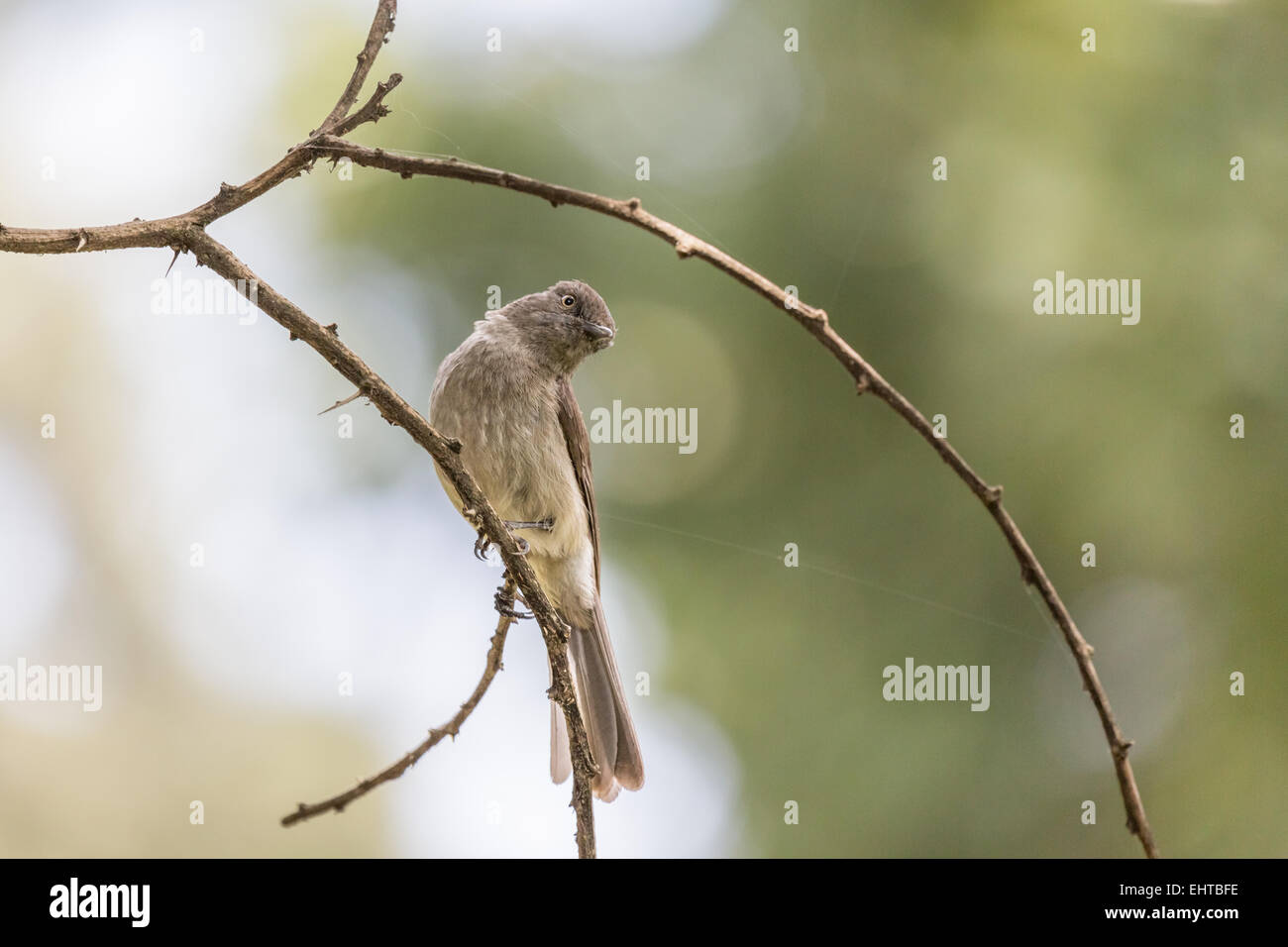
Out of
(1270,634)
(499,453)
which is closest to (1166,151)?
(1270,634)

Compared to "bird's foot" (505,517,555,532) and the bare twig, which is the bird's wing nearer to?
"bird's foot" (505,517,555,532)

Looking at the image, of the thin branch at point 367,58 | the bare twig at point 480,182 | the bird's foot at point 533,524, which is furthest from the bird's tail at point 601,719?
the thin branch at point 367,58

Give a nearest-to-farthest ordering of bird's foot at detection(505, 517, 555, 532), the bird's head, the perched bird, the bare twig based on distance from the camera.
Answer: the bare twig → the perched bird → bird's foot at detection(505, 517, 555, 532) → the bird's head

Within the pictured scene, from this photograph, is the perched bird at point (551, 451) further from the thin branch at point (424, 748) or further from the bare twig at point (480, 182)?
the bare twig at point (480, 182)

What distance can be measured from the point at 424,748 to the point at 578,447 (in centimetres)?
223

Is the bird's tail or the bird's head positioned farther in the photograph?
the bird's head

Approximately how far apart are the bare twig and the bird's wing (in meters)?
2.34

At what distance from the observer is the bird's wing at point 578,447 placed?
16.3 ft

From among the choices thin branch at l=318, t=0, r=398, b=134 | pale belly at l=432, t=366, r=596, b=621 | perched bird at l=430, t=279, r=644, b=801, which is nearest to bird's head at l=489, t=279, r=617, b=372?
perched bird at l=430, t=279, r=644, b=801

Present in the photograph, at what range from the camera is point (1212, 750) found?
20.0 ft

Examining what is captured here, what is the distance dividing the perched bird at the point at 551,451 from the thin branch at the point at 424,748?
1078mm

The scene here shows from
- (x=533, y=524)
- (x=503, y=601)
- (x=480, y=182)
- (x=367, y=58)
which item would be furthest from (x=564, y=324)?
(x=480, y=182)

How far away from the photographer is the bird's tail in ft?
13.7
